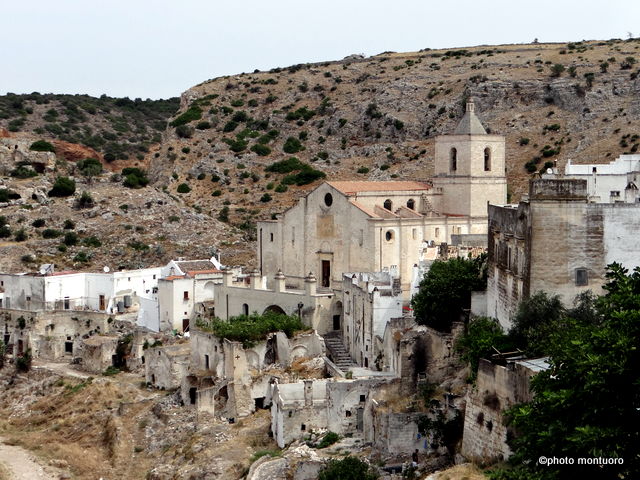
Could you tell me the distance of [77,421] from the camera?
1672 inches

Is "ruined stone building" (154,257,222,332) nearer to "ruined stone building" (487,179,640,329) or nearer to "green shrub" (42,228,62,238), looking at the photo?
"green shrub" (42,228,62,238)

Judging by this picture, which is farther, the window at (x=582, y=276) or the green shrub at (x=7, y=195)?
the green shrub at (x=7, y=195)

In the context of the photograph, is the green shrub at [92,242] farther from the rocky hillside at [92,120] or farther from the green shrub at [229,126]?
the rocky hillside at [92,120]

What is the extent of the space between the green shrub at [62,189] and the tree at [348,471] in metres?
47.1

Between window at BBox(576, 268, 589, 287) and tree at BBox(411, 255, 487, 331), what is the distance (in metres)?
6.04


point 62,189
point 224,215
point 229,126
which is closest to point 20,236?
point 62,189

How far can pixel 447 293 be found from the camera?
114 feet

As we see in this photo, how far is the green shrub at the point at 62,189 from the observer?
237 feet

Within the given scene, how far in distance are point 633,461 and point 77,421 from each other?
2870 cm

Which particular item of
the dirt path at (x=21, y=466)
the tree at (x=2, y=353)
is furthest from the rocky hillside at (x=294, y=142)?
the dirt path at (x=21, y=466)

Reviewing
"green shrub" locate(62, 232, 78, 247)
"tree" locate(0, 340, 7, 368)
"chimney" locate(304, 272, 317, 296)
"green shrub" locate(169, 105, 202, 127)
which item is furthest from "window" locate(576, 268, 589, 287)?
"green shrub" locate(169, 105, 202, 127)

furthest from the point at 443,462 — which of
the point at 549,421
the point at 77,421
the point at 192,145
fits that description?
the point at 192,145

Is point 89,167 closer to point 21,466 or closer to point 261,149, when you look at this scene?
point 261,149

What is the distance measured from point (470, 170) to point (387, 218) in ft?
18.7
